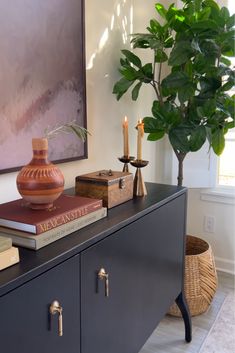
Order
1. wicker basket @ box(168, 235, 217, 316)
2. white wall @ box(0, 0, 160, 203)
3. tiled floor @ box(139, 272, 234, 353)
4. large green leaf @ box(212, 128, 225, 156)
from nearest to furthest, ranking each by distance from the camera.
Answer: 1. white wall @ box(0, 0, 160, 203)
2. tiled floor @ box(139, 272, 234, 353)
3. large green leaf @ box(212, 128, 225, 156)
4. wicker basket @ box(168, 235, 217, 316)

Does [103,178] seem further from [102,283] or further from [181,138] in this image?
[181,138]

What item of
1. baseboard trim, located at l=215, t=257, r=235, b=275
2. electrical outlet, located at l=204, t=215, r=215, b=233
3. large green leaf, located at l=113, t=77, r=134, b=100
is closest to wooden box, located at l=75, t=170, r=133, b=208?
large green leaf, located at l=113, t=77, r=134, b=100

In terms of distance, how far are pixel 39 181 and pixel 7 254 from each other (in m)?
0.26

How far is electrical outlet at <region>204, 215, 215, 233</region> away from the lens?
2.57 meters

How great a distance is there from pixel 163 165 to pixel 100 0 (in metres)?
1.25

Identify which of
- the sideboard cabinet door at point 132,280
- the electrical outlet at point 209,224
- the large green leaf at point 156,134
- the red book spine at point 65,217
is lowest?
the electrical outlet at point 209,224

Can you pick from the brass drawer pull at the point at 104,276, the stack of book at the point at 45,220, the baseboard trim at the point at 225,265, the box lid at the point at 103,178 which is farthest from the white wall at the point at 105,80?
the baseboard trim at the point at 225,265

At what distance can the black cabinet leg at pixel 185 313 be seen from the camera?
1780mm

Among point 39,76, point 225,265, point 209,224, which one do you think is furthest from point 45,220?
point 225,265

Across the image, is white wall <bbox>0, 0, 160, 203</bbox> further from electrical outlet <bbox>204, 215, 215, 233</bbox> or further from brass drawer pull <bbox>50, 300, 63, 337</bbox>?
electrical outlet <bbox>204, 215, 215, 233</bbox>

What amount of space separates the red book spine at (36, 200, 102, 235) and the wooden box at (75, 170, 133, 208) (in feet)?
0.37

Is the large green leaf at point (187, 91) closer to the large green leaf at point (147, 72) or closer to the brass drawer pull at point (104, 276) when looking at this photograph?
the large green leaf at point (147, 72)

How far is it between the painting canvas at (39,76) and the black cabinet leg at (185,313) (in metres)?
0.89

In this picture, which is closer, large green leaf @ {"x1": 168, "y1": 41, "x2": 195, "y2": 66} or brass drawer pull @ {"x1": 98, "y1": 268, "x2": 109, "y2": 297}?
brass drawer pull @ {"x1": 98, "y1": 268, "x2": 109, "y2": 297}
